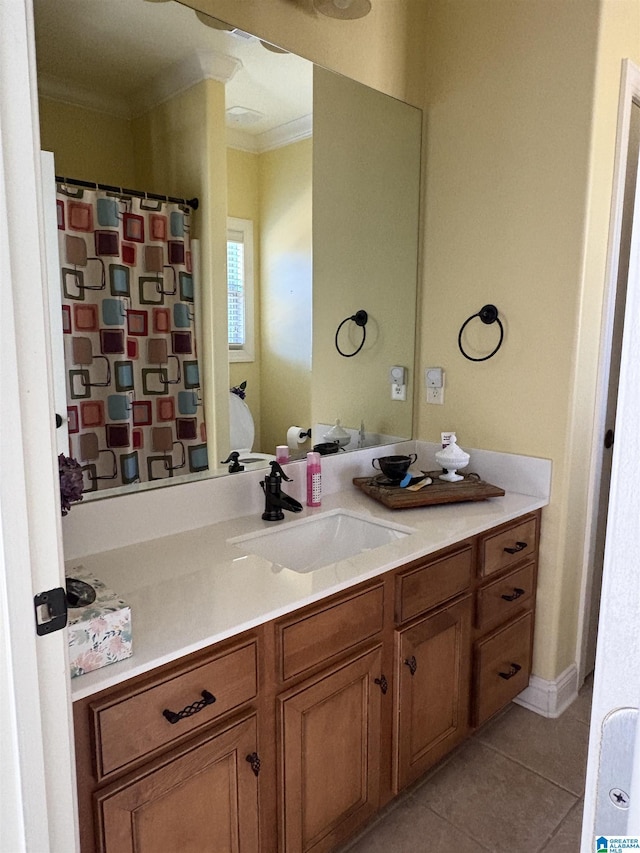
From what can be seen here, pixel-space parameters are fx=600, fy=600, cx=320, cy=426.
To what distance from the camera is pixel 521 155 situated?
6.84 ft

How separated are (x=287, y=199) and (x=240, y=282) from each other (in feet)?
1.15

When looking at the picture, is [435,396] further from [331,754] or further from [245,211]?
[331,754]

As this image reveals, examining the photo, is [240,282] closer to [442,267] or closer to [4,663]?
[442,267]

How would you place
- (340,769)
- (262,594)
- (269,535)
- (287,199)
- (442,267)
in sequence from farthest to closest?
(442,267), (287,199), (269,535), (340,769), (262,594)

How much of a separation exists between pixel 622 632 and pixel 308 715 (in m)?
1.13

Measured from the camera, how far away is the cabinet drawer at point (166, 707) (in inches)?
41.5

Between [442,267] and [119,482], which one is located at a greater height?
[442,267]

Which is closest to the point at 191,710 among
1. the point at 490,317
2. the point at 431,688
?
the point at 431,688

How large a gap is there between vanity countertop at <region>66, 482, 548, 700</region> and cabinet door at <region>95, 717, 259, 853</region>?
22 centimetres

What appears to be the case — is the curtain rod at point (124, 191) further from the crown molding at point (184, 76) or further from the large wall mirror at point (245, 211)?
the crown molding at point (184, 76)

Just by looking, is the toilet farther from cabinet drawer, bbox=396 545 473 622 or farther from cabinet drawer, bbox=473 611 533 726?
cabinet drawer, bbox=473 611 533 726

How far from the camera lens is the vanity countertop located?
3.74 ft

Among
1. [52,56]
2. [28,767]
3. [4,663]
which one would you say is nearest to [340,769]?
[28,767]

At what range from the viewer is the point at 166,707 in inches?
44.2
